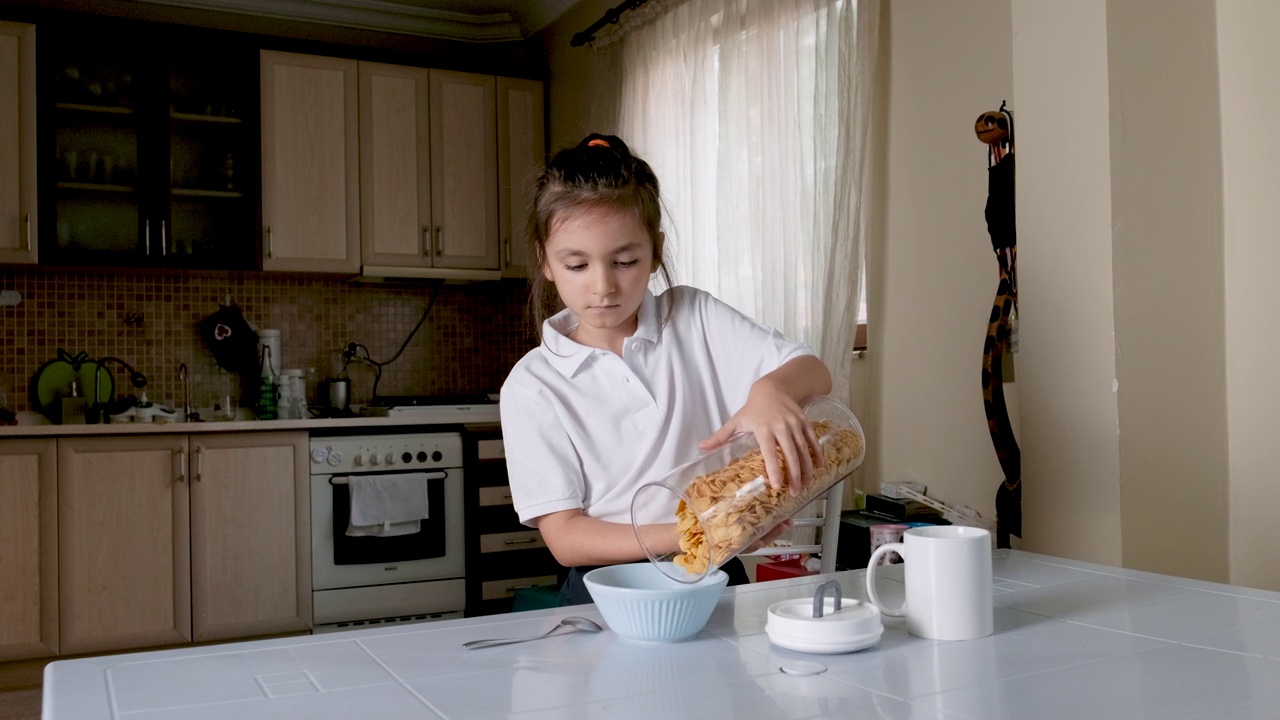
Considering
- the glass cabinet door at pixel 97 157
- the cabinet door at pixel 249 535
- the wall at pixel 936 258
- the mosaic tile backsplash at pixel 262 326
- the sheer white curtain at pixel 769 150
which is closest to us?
the wall at pixel 936 258

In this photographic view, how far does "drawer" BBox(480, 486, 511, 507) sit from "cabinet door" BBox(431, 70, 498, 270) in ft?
3.25

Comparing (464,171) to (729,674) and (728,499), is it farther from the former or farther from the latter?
(729,674)

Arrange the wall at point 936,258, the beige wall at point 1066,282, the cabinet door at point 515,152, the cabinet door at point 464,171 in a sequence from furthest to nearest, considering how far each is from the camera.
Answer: the cabinet door at point 515,152 → the cabinet door at point 464,171 → the wall at point 936,258 → the beige wall at point 1066,282

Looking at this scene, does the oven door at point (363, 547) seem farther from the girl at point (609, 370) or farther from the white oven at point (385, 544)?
the girl at point (609, 370)

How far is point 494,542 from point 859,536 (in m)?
1.78

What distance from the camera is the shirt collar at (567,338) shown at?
154 cm

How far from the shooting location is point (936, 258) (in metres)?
2.68

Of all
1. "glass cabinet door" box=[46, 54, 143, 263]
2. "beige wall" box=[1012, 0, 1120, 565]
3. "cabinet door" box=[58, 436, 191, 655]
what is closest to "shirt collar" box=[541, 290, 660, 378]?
"beige wall" box=[1012, 0, 1120, 565]

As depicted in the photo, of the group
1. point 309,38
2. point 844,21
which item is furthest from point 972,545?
point 309,38

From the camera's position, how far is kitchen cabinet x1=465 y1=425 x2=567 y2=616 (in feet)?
12.7

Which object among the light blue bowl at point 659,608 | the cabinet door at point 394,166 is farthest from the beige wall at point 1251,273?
the cabinet door at point 394,166

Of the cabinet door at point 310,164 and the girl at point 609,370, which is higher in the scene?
the cabinet door at point 310,164

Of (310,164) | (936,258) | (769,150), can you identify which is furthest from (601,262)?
(310,164)

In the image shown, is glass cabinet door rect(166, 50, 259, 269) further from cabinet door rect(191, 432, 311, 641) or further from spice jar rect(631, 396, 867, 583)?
spice jar rect(631, 396, 867, 583)
